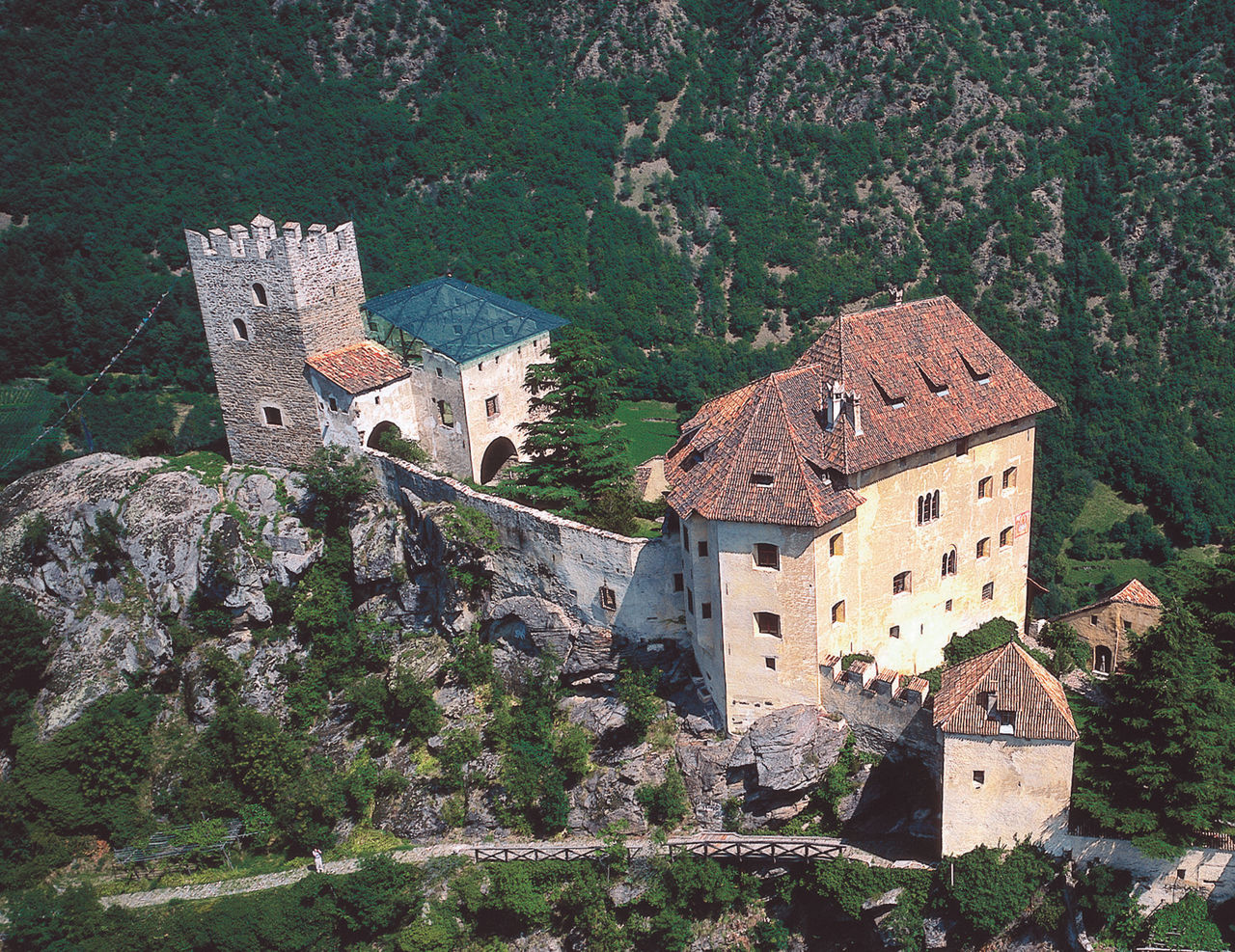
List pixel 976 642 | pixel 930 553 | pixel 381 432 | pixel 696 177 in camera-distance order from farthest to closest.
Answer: pixel 696 177, pixel 381 432, pixel 976 642, pixel 930 553

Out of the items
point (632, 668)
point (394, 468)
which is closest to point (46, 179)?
point (394, 468)

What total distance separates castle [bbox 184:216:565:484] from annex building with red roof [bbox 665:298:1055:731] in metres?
10.6

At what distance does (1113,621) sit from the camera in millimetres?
51250

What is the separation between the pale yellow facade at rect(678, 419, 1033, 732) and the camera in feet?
138

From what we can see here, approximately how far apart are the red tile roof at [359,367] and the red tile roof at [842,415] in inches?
564

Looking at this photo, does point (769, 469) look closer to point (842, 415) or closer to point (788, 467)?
point (788, 467)

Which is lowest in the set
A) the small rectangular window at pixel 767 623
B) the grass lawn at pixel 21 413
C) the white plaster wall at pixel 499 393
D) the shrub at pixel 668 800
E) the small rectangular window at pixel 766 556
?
the shrub at pixel 668 800

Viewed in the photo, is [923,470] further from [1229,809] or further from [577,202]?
[577,202]

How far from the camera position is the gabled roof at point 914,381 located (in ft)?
140

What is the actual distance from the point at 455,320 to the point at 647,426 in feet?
63.7

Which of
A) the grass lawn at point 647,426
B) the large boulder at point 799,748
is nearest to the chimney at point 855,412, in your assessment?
the large boulder at point 799,748

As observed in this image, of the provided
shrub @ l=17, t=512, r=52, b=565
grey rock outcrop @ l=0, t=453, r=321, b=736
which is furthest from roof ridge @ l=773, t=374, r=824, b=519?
shrub @ l=17, t=512, r=52, b=565

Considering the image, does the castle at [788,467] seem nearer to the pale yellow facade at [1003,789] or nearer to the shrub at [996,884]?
the pale yellow facade at [1003,789]

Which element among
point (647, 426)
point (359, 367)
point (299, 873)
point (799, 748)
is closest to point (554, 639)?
point (799, 748)
